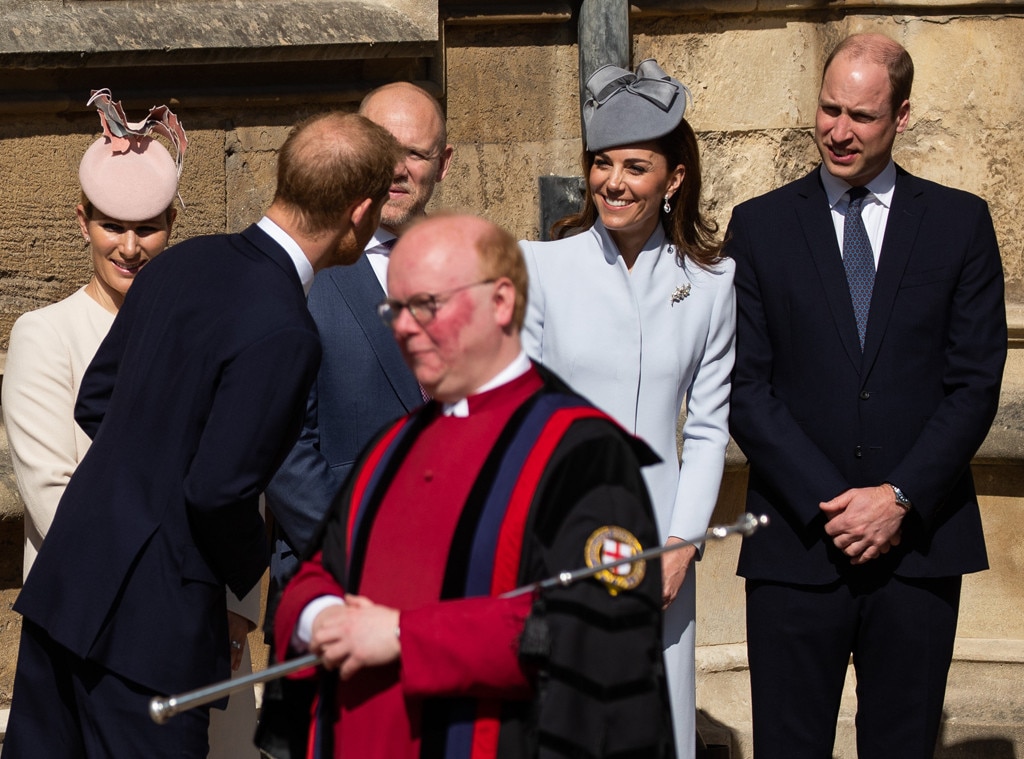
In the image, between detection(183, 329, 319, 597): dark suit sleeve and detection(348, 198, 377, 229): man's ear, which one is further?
detection(348, 198, 377, 229): man's ear

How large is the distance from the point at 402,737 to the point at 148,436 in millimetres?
946

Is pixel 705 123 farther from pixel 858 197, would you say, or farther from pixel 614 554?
pixel 614 554

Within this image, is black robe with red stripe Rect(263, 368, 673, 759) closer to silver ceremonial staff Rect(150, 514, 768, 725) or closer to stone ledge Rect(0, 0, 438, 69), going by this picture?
silver ceremonial staff Rect(150, 514, 768, 725)

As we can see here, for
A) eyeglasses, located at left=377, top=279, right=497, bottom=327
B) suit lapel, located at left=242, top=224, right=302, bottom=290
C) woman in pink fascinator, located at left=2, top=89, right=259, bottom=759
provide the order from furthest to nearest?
woman in pink fascinator, located at left=2, top=89, right=259, bottom=759 < suit lapel, located at left=242, top=224, right=302, bottom=290 < eyeglasses, located at left=377, top=279, right=497, bottom=327

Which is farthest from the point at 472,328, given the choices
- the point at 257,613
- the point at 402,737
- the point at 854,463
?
the point at 854,463

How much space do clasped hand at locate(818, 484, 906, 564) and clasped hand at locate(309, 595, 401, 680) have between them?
63.2 inches

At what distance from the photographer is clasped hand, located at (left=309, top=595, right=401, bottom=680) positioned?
7.86ft

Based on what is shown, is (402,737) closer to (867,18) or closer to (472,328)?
(472,328)

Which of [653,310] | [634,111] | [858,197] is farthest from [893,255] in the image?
[634,111]

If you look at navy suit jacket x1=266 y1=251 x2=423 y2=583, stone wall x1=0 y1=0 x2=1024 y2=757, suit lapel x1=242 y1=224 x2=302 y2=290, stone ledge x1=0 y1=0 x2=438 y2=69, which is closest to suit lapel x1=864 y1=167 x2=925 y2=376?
navy suit jacket x1=266 y1=251 x2=423 y2=583

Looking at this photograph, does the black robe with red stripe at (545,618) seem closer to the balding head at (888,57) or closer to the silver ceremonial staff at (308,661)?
the silver ceremonial staff at (308,661)

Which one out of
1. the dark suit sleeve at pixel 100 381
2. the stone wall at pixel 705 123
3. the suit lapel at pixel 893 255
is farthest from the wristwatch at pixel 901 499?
the dark suit sleeve at pixel 100 381

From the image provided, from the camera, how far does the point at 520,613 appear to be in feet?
7.73

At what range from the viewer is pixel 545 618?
2342 millimetres
